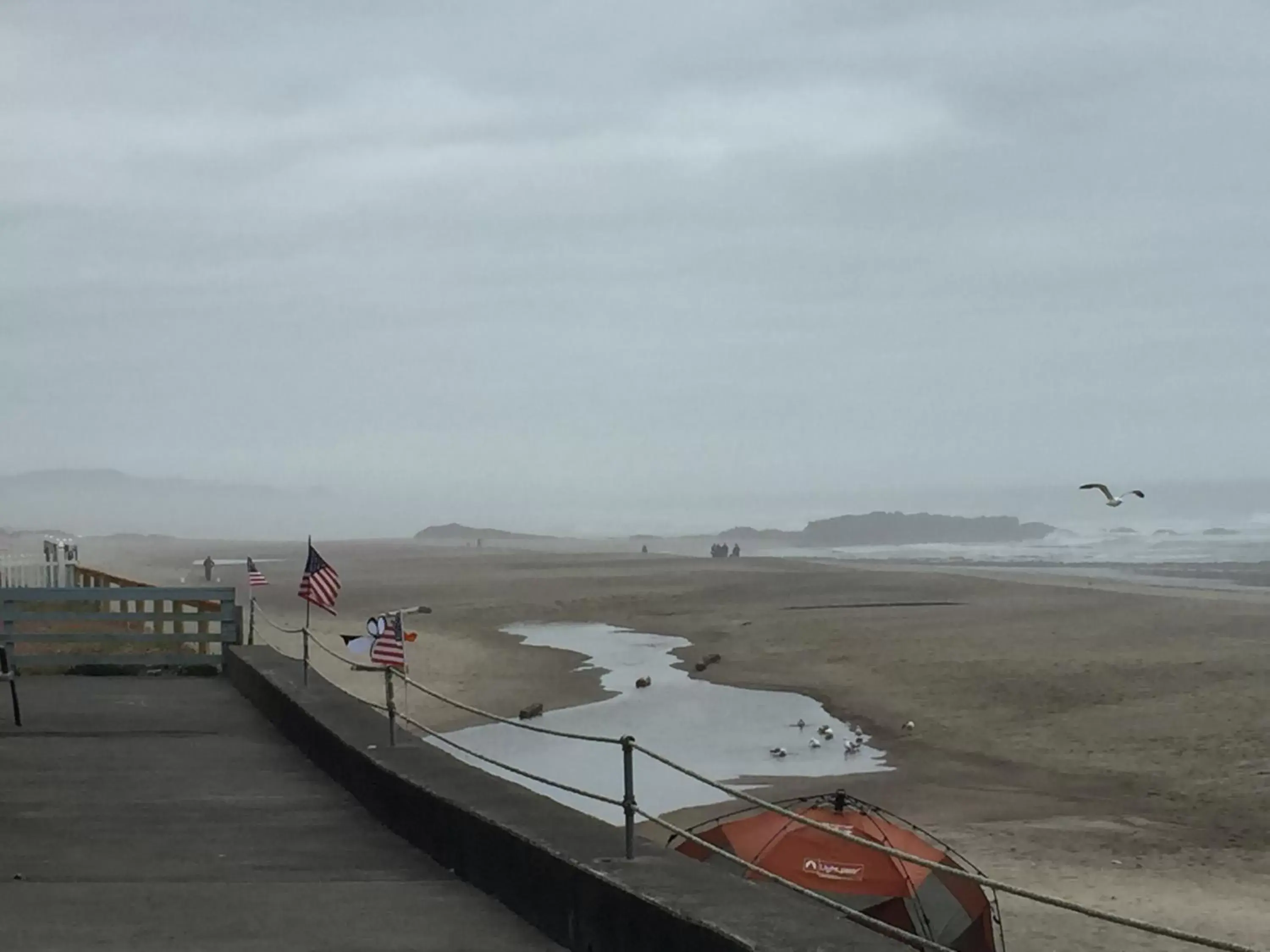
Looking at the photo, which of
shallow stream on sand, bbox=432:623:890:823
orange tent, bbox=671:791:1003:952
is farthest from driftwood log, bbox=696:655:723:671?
orange tent, bbox=671:791:1003:952

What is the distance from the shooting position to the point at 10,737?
12.0 metres

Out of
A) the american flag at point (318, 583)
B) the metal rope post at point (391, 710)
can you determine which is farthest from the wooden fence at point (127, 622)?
the metal rope post at point (391, 710)

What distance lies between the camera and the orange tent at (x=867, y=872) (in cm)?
934

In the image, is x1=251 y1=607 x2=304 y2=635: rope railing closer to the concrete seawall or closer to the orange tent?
the concrete seawall

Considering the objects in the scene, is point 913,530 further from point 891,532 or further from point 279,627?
point 279,627

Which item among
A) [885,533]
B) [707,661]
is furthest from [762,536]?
[707,661]

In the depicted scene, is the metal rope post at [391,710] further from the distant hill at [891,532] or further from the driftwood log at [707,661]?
the distant hill at [891,532]

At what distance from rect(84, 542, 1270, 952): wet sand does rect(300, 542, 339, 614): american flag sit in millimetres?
4647

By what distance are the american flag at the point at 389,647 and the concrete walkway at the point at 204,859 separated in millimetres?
2914

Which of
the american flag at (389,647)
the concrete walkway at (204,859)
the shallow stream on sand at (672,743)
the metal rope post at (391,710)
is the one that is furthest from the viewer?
the shallow stream on sand at (672,743)

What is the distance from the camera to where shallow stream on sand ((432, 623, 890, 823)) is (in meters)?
16.2

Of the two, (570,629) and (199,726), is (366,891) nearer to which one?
(199,726)

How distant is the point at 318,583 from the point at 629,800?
11129 millimetres

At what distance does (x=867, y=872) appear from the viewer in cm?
959
